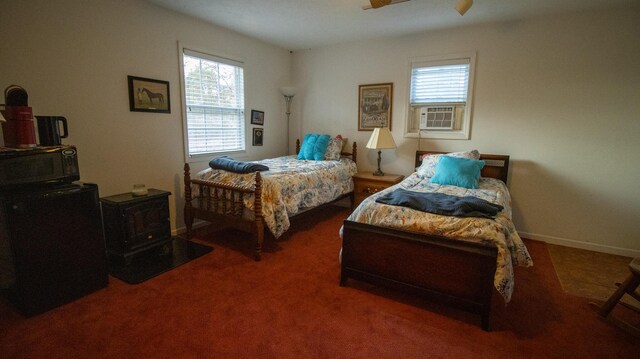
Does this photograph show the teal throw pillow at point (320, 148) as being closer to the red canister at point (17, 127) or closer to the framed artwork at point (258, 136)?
the framed artwork at point (258, 136)

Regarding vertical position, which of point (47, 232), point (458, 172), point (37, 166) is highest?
point (37, 166)

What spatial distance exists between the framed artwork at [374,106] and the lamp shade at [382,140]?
0.34 m

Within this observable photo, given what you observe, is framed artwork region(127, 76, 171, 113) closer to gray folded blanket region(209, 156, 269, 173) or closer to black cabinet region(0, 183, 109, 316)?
gray folded blanket region(209, 156, 269, 173)

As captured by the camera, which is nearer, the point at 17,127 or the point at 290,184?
the point at 17,127

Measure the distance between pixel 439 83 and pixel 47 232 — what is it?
4186 millimetres

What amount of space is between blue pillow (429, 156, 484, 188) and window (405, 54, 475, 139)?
2.62 feet

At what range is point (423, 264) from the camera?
6.93 ft


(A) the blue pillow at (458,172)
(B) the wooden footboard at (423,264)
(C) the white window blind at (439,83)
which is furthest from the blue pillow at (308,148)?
(B) the wooden footboard at (423,264)

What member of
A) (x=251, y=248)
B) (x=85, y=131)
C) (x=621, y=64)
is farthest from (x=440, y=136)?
(x=85, y=131)

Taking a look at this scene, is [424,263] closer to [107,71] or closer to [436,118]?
[436,118]

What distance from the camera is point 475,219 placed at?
2.03 m

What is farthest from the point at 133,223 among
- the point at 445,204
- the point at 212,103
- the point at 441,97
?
the point at 441,97

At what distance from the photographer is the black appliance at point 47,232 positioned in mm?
1943

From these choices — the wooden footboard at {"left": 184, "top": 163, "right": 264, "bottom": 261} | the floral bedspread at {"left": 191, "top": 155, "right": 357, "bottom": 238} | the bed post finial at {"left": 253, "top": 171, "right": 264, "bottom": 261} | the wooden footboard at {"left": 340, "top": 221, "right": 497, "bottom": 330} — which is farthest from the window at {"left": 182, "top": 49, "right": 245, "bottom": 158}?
the wooden footboard at {"left": 340, "top": 221, "right": 497, "bottom": 330}
